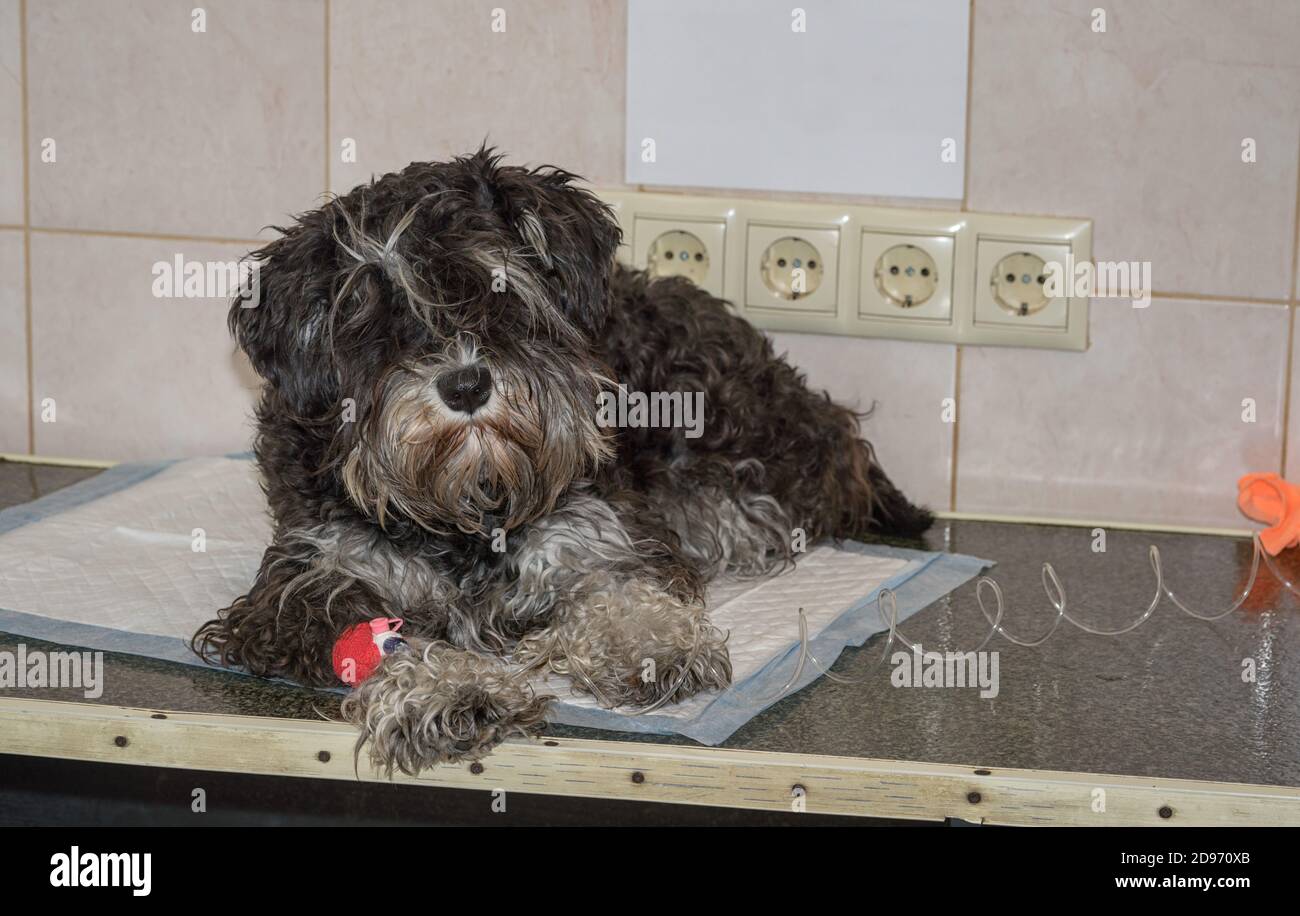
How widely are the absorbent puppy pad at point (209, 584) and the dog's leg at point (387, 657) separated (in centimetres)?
9

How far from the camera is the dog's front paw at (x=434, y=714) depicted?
5.65ft

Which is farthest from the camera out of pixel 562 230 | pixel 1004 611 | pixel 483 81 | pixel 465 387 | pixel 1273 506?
pixel 483 81

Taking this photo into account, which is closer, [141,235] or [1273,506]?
[1273,506]

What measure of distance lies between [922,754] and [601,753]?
0.39 m

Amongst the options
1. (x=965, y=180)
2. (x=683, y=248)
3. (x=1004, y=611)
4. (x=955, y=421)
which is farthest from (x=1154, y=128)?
(x=1004, y=611)

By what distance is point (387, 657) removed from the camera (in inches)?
75.3

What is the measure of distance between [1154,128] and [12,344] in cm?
245

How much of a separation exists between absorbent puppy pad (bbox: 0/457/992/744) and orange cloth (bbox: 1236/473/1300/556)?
55cm

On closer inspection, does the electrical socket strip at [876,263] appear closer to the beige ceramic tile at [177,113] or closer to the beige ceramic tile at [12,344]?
the beige ceramic tile at [177,113]

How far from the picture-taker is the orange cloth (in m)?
2.64

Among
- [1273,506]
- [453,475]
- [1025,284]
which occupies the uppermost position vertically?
[1025,284]

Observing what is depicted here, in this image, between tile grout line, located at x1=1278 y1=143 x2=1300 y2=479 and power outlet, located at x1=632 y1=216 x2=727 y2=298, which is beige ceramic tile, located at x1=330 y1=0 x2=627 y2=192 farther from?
tile grout line, located at x1=1278 y1=143 x2=1300 y2=479

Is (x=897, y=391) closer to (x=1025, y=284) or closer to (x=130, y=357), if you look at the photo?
(x=1025, y=284)
